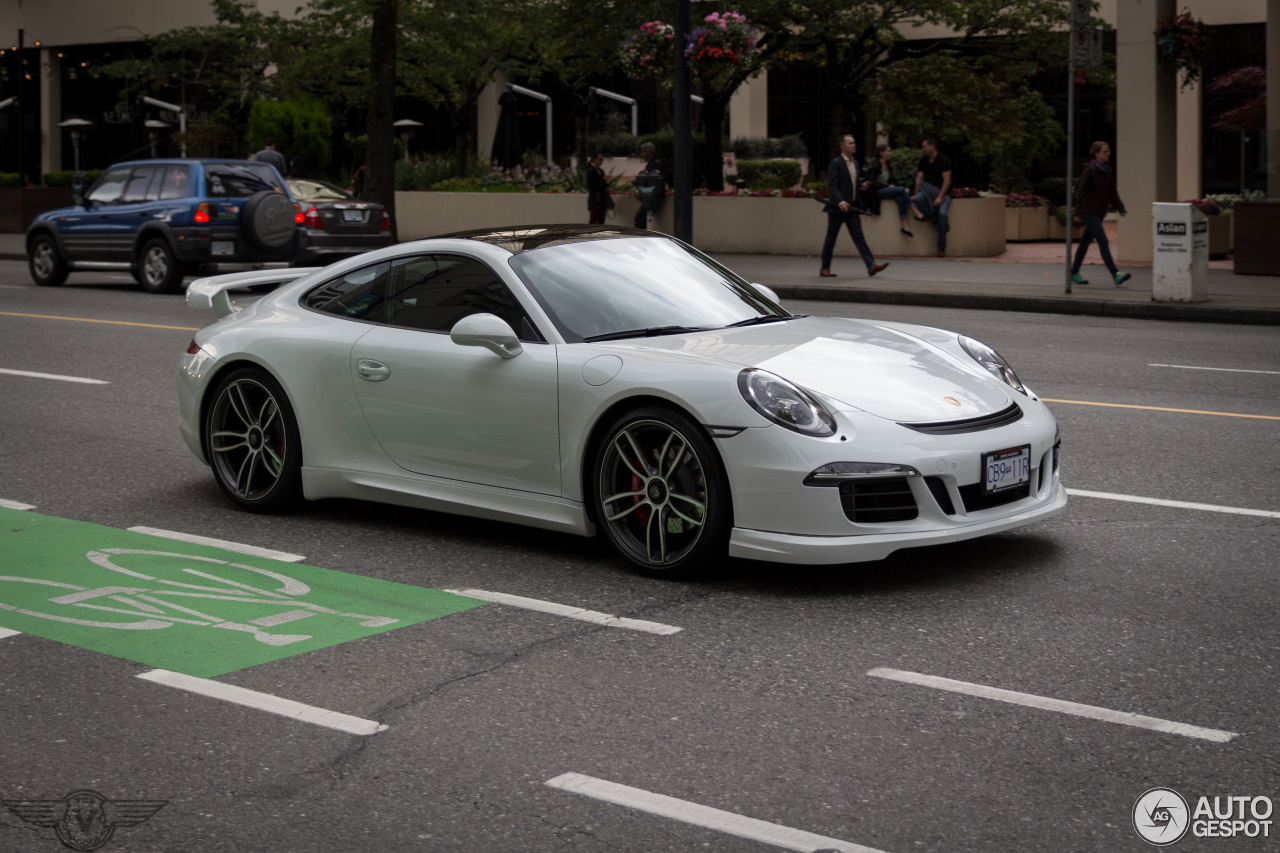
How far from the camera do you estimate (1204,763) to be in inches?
161

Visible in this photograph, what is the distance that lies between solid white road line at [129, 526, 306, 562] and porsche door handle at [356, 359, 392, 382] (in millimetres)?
853

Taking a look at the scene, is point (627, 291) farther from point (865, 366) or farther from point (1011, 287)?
point (1011, 287)

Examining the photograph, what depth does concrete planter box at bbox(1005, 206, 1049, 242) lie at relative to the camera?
30.7 metres

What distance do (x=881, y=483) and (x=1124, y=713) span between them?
56.7 inches

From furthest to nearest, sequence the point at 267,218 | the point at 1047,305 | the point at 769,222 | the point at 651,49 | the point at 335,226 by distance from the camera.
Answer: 1. the point at 769,222
2. the point at 651,49
3. the point at 335,226
4. the point at 267,218
5. the point at 1047,305

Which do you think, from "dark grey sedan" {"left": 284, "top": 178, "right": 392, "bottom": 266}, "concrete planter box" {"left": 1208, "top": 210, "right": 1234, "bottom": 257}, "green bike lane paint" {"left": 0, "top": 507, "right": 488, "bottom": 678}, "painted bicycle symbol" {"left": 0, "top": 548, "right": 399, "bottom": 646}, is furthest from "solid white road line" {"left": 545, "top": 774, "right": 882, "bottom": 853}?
"concrete planter box" {"left": 1208, "top": 210, "right": 1234, "bottom": 257}

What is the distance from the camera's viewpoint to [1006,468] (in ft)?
19.5

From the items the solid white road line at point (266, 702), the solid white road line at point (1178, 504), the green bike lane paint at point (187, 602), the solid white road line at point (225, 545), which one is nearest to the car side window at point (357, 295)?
the solid white road line at point (225, 545)

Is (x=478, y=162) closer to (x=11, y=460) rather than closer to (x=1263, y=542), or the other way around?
(x=11, y=460)

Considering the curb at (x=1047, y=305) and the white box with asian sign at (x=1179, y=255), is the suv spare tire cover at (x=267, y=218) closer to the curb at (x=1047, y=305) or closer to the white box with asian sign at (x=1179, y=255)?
the curb at (x=1047, y=305)

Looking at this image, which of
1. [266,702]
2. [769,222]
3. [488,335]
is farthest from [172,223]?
[266,702]

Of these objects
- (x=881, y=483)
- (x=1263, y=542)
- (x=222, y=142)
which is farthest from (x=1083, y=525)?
(x=222, y=142)

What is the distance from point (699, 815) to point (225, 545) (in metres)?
3.61

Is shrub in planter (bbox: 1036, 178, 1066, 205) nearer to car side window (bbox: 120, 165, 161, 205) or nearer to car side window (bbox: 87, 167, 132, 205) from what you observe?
car side window (bbox: 120, 165, 161, 205)
